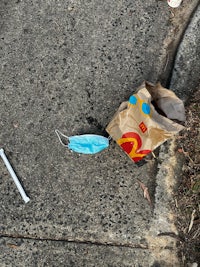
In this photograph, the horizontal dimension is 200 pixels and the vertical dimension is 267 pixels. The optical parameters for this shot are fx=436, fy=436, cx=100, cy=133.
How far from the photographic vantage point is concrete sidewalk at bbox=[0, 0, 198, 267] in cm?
262

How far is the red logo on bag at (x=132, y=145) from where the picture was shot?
2.62m

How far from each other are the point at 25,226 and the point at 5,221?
0.12 m

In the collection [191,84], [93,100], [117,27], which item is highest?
[117,27]

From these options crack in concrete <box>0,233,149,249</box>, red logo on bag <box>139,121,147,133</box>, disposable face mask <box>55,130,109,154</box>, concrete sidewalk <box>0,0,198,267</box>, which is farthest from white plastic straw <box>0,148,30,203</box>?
red logo on bag <box>139,121,147,133</box>

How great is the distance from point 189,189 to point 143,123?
54 centimetres

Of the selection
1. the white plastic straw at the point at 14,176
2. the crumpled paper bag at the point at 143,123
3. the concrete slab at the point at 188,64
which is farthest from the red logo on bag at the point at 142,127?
the white plastic straw at the point at 14,176

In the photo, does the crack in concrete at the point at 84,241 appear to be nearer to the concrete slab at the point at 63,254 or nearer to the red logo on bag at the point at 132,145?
the concrete slab at the point at 63,254

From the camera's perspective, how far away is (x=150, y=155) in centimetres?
280

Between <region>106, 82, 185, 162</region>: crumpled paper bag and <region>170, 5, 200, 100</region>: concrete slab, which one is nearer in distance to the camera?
<region>106, 82, 185, 162</region>: crumpled paper bag

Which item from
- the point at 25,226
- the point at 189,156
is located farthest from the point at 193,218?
the point at 25,226

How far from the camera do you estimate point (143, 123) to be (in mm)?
2590

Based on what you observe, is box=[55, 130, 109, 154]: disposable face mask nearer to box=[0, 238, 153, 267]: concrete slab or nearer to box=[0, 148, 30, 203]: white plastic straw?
box=[0, 148, 30, 203]: white plastic straw

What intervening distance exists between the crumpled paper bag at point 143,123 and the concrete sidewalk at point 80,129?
15 centimetres

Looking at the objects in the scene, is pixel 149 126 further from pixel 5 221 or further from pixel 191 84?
pixel 5 221
